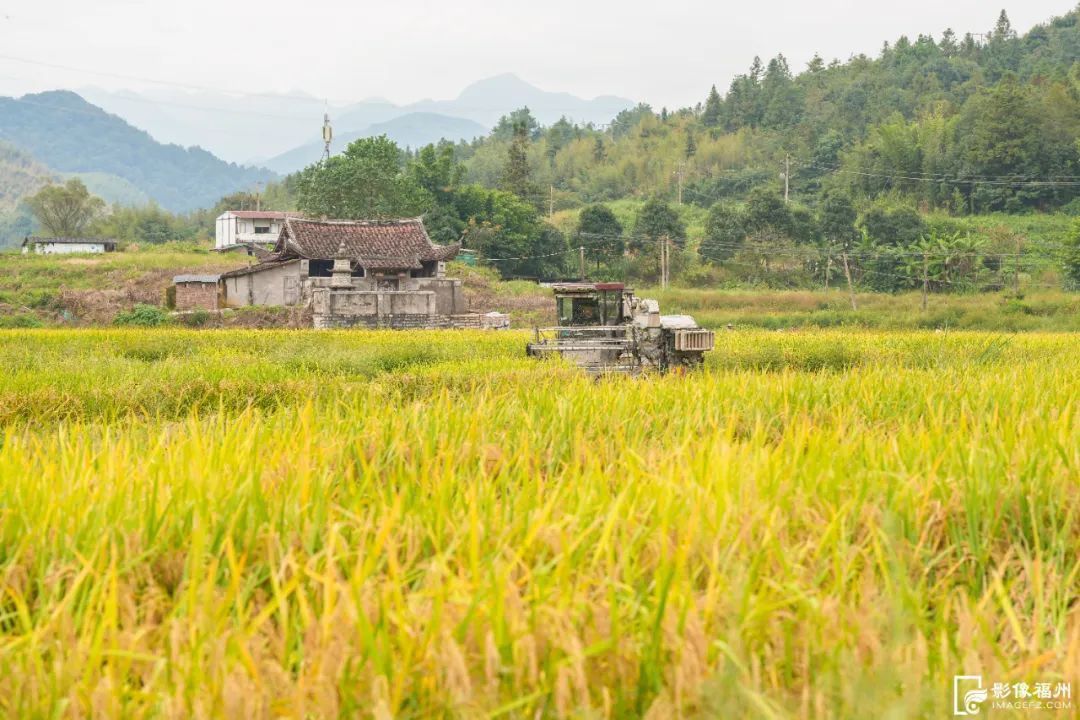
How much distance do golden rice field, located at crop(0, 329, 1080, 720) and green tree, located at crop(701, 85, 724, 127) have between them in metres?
104

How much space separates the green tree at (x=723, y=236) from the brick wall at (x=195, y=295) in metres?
29.9

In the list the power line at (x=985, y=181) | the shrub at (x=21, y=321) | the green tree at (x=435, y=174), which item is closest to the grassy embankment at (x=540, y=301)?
the shrub at (x=21, y=321)

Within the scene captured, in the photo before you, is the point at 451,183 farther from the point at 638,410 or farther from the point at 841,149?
the point at 638,410

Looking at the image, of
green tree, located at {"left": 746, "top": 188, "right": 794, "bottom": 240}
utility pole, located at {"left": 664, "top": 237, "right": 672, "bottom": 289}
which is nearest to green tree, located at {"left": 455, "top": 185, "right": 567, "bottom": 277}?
utility pole, located at {"left": 664, "top": 237, "right": 672, "bottom": 289}

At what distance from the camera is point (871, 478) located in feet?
10.9

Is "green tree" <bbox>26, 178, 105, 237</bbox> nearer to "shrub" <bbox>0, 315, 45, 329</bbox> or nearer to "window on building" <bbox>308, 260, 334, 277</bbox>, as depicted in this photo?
"shrub" <bbox>0, 315, 45, 329</bbox>

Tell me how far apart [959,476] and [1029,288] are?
51027 millimetres

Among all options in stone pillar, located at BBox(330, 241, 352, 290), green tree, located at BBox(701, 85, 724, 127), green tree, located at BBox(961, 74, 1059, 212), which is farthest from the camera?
green tree, located at BBox(701, 85, 724, 127)

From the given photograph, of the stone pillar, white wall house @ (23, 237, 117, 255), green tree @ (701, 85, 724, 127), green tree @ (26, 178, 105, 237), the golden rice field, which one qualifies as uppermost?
green tree @ (701, 85, 724, 127)

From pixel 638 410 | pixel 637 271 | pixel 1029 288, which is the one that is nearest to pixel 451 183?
pixel 637 271

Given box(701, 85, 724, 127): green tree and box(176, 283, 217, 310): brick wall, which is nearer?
box(176, 283, 217, 310): brick wall

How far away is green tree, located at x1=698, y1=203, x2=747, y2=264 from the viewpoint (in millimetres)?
57906

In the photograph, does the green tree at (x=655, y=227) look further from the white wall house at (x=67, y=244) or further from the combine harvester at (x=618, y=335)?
the combine harvester at (x=618, y=335)

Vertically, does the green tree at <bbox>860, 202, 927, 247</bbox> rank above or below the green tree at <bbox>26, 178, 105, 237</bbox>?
below
